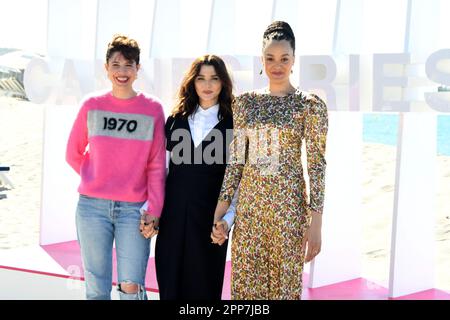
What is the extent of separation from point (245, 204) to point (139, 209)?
1.81 ft

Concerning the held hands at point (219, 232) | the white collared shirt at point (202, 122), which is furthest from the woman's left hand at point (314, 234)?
the white collared shirt at point (202, 122)

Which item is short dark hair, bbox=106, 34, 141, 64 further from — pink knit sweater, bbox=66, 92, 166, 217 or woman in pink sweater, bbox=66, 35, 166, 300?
pink knit sweater, bbox=66, 92, 166, 217

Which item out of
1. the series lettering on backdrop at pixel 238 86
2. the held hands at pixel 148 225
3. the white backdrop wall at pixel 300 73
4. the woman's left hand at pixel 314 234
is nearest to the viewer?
the woman's left hand at pixel 314 234

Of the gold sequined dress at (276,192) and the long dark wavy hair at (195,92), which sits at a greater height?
the long dark wavy hair at (195,92)

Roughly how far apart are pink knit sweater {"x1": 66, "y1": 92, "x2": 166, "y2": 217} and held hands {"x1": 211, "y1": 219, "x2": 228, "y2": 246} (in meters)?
0.31

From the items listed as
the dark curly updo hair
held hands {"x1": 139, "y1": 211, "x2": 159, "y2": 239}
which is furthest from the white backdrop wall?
held hands {"x1": 139, "y1": 211, "x2": 159, "y2": 239}

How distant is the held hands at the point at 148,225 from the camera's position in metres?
3.01

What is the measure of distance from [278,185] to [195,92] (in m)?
0.67

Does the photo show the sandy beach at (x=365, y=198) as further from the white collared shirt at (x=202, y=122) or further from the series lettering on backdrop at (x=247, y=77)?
the white collared shirt at (x=202, y=122)

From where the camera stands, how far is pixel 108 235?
306cm

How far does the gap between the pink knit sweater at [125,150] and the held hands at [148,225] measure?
0.09 feet

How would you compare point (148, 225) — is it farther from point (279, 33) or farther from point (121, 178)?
point (279, 33)

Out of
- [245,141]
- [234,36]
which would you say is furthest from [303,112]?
[234,36]
